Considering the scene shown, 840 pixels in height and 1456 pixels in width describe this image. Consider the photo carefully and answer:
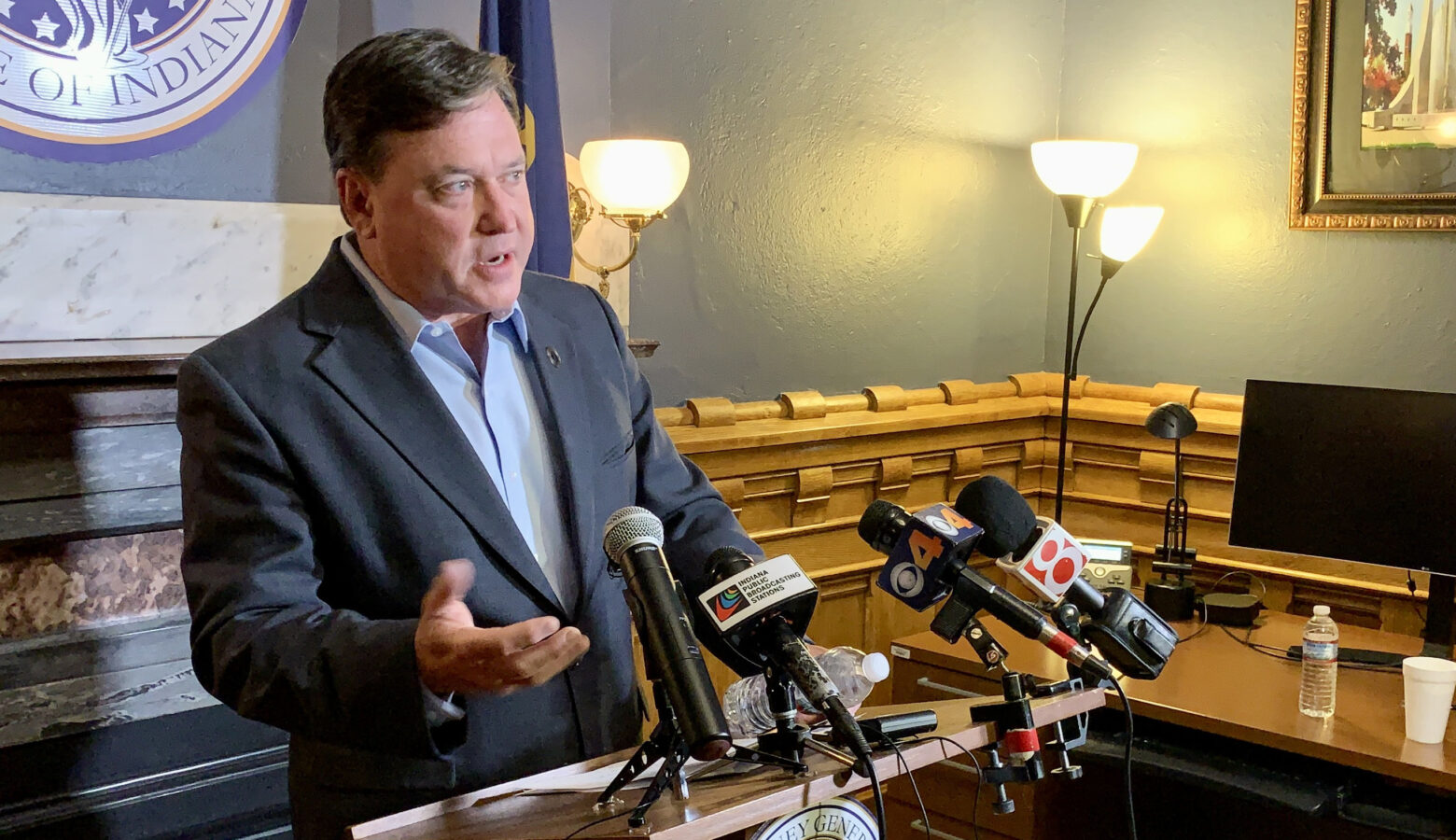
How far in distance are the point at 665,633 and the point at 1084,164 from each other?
2.57m

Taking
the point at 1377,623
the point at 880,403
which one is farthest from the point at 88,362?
the point at 1377,623

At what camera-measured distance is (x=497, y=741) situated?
142 cm

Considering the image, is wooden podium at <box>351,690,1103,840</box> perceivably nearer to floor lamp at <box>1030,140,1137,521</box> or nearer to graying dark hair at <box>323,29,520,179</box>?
graying dark hair at <box>323,29,520,179</box>

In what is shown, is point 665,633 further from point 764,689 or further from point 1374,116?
point 1374,116

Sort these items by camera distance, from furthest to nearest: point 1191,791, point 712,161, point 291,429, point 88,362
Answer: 1. point 712,161
2. point 1191,791
3. point 88,362
4. point 291,429

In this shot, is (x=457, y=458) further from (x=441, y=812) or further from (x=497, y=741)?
(x=441, y=812)

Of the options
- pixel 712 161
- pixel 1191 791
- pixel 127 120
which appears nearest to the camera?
pixel 127 120

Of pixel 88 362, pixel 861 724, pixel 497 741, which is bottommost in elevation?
pixel 497 741

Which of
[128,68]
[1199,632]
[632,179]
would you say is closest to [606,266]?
[632,179]

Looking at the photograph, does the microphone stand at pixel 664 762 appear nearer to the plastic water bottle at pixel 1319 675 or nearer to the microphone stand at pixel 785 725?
the microphone stand at pixel 785 725

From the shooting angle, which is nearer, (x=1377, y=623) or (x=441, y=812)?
(x=441, y=812)

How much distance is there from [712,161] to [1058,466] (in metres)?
1.40

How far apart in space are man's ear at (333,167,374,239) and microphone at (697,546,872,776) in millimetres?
678

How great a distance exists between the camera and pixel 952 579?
1.21 meters
